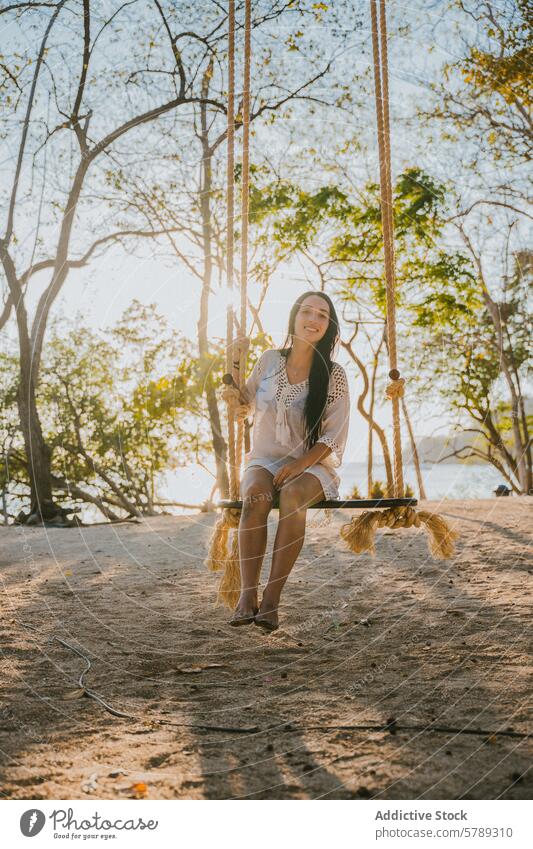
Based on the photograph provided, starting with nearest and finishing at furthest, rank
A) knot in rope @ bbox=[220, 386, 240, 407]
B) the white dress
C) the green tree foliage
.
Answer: the white dress < knot in rope @ bbox=[220, 386, 240, 407] < the green tree foliage

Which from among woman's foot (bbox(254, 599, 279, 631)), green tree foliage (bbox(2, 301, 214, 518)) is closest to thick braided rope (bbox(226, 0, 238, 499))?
woman's foot (bbox(254, 599, 279, 631))

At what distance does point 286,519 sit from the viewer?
9.28ft

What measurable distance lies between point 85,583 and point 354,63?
6490mm

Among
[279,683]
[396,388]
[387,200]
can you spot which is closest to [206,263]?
[387,200]

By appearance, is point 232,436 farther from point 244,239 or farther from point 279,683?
point 279,683

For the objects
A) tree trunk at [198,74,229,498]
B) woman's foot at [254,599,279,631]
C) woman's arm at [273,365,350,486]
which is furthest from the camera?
tree trunk at [198,74,229,498]

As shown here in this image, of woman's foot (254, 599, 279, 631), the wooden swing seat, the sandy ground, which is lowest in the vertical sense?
the sandy ground

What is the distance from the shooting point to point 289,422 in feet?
10.5

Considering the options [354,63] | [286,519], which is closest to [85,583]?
[286,519]

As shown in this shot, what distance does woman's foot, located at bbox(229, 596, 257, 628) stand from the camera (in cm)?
272
